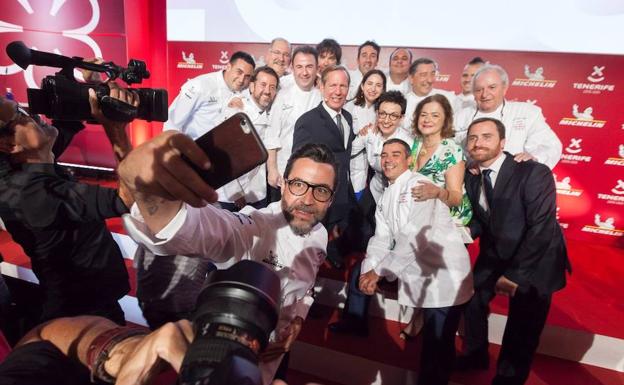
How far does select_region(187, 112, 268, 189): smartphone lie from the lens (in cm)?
59

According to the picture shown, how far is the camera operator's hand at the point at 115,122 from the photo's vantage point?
1.00 metres

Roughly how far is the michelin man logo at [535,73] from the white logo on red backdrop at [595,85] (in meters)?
0.33

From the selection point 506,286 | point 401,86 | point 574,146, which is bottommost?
point 506,286

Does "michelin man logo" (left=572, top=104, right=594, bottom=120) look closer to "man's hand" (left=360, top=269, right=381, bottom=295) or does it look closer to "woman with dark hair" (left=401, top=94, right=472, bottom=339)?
"woman with dark hair" (left=401, top=94, right=472, bottom=339)

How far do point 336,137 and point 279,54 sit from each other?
4.44 feet

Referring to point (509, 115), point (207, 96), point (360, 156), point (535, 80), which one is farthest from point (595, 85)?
point (207, 96)

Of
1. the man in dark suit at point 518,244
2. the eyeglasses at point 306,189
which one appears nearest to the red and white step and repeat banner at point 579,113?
the man in dark suit at point 518,244

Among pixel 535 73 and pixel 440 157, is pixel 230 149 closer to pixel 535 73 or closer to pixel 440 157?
pixel 440 157

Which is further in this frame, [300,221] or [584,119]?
[584,119]

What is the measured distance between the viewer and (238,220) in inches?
46.7

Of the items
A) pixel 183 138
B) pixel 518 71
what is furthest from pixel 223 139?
pixel 518 71

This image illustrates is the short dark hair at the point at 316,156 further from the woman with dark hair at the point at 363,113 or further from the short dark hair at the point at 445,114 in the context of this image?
the woman with dark hair at the point at 363,113

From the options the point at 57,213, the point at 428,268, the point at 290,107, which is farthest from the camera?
the point at 290,107

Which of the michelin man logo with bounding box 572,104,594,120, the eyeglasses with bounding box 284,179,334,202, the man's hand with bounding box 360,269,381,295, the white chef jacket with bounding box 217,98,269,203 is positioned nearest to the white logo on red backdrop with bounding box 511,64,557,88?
the michelin man logo with bounding box 572,104,594,120
